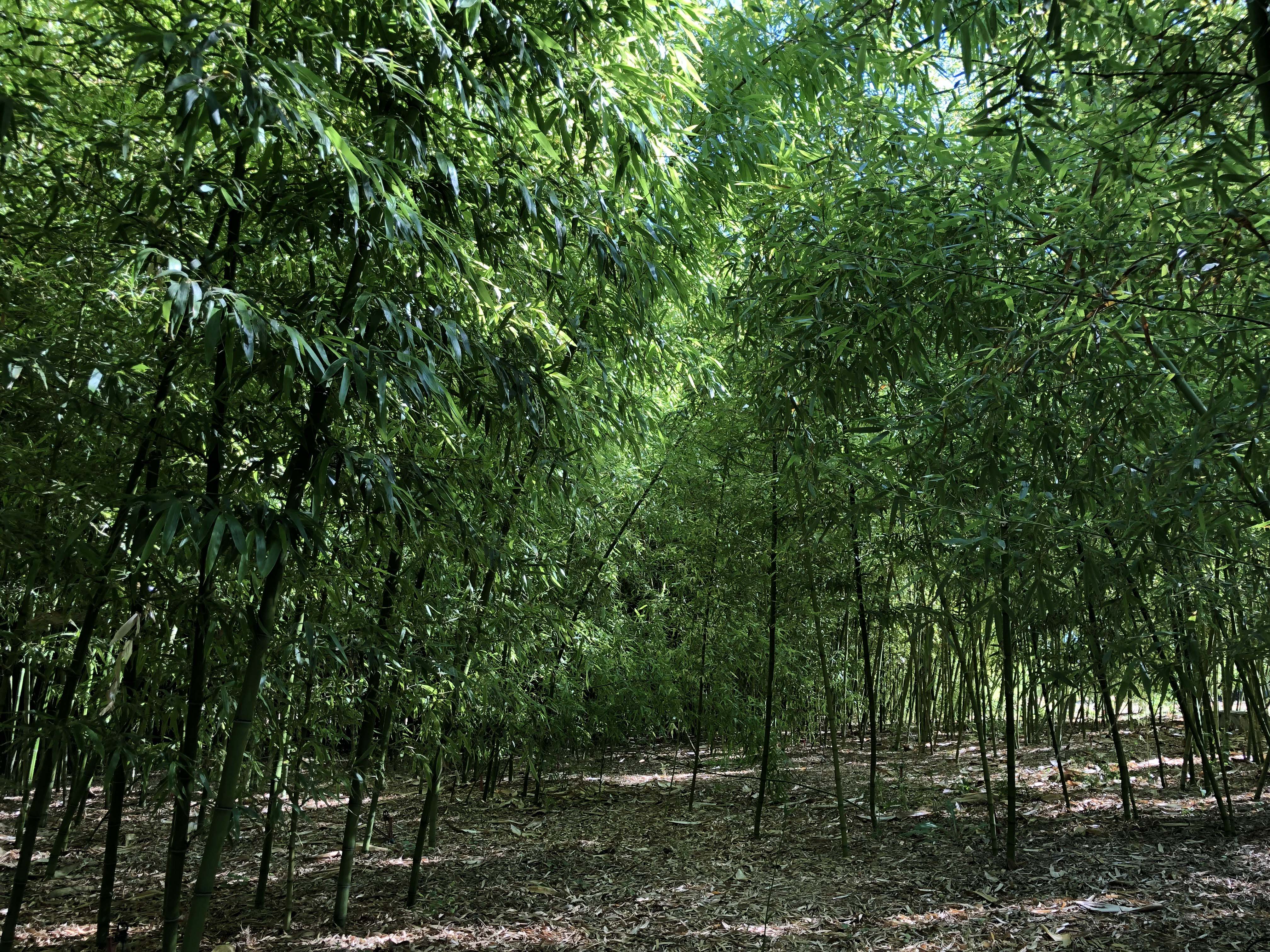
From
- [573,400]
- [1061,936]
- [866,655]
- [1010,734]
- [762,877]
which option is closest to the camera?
[573,400]

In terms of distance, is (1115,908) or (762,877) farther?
(762,877)

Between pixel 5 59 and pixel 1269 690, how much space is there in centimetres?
676

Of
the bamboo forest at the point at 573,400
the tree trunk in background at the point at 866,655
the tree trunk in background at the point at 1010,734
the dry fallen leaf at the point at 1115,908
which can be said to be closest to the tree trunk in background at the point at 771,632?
the bamboo forest at the point at 573,400

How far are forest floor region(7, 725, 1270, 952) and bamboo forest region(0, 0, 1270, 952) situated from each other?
3cm

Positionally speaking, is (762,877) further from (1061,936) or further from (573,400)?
(573,400)

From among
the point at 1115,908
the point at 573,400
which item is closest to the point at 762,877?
the point at 1115,908

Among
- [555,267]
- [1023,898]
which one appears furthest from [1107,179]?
[1023,898]

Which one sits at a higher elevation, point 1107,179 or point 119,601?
point 1107,179

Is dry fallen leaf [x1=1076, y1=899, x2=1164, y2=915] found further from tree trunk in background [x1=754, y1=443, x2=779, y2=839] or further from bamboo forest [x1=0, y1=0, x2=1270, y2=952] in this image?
tree trunk in background [x1=754, y1=443, x2=779, y2=839]

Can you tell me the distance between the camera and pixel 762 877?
11.7 ft

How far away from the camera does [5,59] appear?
197 centimetres

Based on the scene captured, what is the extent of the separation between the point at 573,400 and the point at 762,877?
2440mm

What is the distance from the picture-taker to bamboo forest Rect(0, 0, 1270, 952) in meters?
1.67

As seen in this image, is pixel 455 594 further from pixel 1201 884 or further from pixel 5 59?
pixel 1201 884
